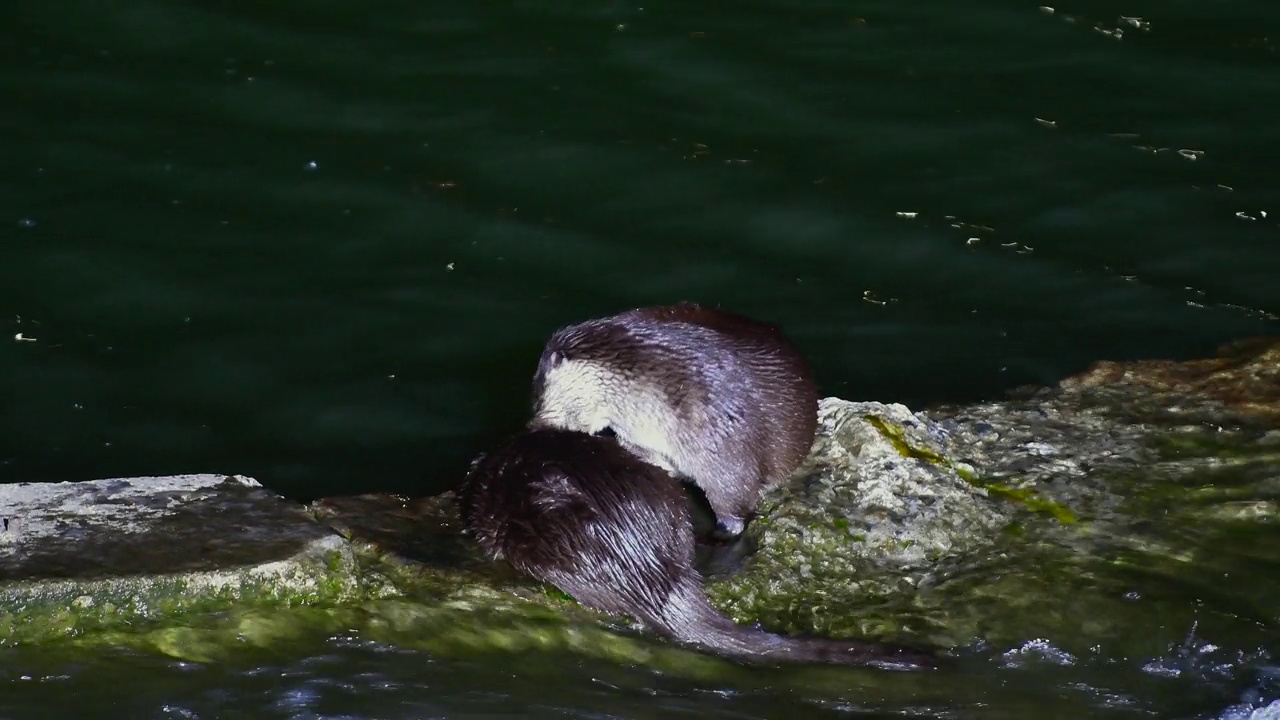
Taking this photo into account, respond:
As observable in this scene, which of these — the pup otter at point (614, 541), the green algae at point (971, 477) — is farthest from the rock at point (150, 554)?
the green algae at point (971, 477)

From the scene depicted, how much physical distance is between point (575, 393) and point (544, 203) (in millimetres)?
1827

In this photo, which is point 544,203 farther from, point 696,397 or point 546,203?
point 696,397

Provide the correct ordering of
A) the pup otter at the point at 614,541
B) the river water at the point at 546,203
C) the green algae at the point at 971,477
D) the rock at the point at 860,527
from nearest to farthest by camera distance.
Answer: the pup otter at the point at 614,541 < the rock at the point at 860,527 < the green algae at the point at 971,477 < the river water at the point at 546,203

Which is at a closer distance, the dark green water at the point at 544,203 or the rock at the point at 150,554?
the rock at the point at 150,554

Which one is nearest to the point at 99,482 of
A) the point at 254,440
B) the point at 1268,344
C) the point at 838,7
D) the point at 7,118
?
the point at 254,440

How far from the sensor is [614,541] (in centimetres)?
370

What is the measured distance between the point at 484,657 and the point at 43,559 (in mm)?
1027

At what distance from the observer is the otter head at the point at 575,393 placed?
14.1 feet

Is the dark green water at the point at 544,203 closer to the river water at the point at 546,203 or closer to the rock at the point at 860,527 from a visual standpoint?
the river water at the point at 546,203

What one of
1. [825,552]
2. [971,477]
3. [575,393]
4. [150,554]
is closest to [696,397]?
[575,393]

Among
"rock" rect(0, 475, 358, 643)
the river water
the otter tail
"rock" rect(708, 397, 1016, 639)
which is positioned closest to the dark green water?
the river water

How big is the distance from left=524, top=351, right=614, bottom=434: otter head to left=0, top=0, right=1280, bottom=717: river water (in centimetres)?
55

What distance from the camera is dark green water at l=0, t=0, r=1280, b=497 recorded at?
16.7ft

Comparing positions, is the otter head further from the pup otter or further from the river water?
the river water
